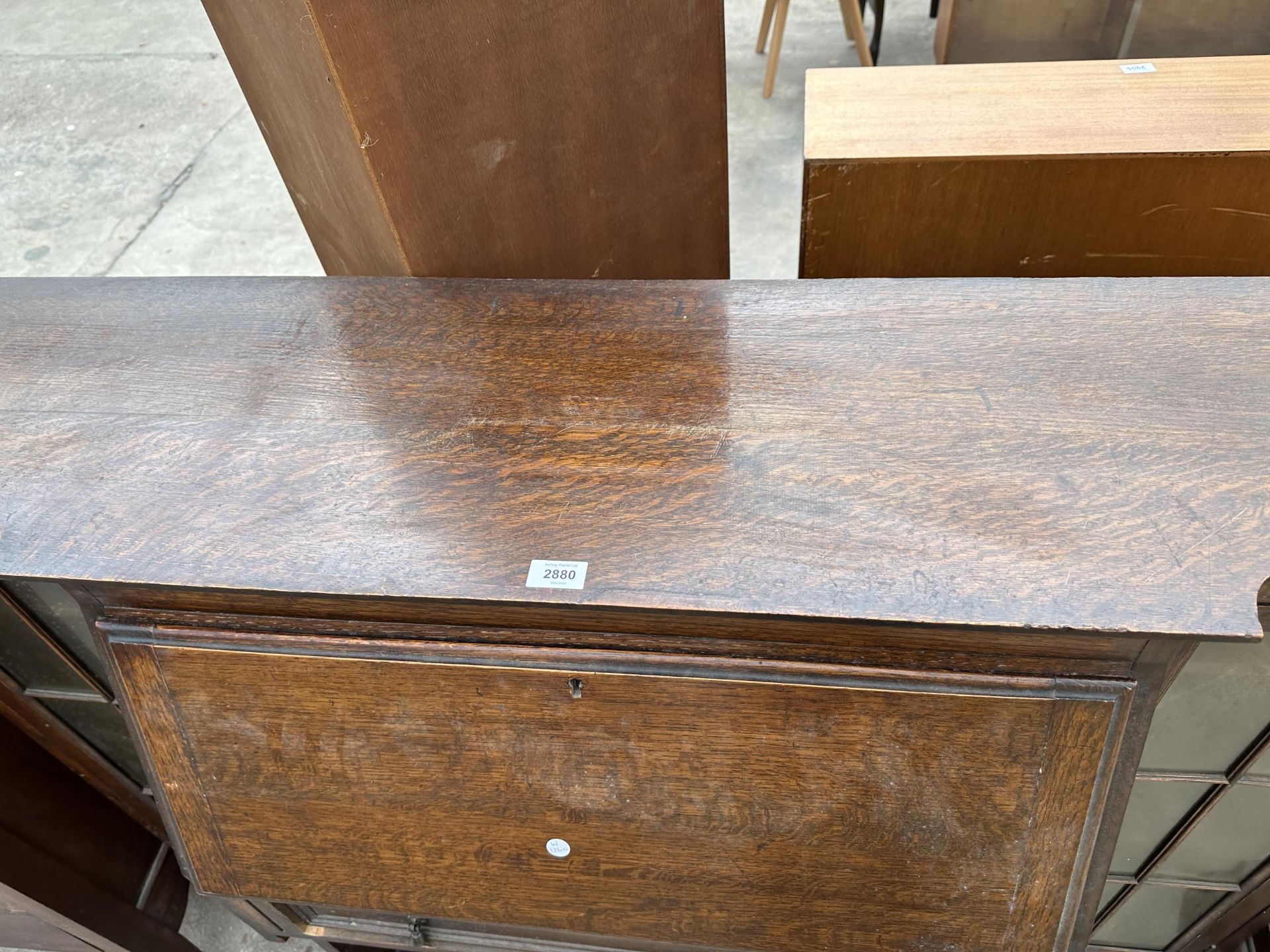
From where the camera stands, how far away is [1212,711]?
3.08ft

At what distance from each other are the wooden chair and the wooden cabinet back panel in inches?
100

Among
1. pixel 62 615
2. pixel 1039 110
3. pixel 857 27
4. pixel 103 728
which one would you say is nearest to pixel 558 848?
pixel 62 615

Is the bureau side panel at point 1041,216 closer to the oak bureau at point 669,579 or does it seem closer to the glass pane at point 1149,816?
the oak bureau at point 669,579

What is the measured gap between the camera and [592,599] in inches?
29.5

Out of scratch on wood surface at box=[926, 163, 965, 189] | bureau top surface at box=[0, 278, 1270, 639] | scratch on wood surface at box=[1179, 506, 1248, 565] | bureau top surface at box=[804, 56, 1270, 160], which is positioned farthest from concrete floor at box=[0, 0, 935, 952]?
scratch on wood surface at box=[1179, 506, 1248, 565]

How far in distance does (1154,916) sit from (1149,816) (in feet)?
0.95

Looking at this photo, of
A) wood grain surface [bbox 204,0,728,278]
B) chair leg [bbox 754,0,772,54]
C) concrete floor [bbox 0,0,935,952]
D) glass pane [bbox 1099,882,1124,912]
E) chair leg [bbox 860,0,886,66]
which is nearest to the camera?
wood grain surface [bbox 204,0,728,278]

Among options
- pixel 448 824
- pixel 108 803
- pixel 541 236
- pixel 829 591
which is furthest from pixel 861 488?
pixel 108 803

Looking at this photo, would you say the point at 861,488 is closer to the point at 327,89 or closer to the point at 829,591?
the point at 829,591

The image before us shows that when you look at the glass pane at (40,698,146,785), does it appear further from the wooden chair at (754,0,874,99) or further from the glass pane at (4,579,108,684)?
the wooden chair at (754,0,874,99)

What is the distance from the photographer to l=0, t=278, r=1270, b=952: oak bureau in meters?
0.77

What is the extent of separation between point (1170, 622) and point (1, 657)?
134cm

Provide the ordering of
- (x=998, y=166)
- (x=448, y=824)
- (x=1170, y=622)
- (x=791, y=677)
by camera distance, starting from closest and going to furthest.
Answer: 1. (x=1170, y=622)
2. (x=791, y=677)
3. (x=448, y=824)
4. (x=998, y=166)

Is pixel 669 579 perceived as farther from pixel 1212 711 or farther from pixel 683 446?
pixel 1212 711
